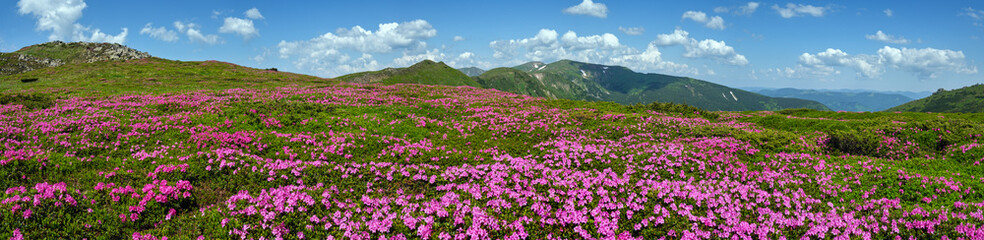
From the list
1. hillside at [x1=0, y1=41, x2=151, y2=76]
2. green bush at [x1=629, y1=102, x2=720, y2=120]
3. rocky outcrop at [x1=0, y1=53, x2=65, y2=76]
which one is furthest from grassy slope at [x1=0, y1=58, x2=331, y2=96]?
hillside at [x1=0, y1=41, x2=151, y2=76]

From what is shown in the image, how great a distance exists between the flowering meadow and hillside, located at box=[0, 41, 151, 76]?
126 meters

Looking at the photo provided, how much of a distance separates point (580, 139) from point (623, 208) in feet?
29.6

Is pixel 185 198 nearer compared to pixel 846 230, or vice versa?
pixel 846 230

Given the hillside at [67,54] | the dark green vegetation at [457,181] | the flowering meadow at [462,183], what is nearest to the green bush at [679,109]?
the dark green vegetation at [457,181]

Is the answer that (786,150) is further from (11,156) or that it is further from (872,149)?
(11,156)

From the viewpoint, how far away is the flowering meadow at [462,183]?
751 cm

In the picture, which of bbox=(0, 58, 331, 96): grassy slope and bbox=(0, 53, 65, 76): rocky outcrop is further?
bbox=(0, 53, 65, 76): rocky outcrop

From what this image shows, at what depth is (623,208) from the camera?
8.38 metres

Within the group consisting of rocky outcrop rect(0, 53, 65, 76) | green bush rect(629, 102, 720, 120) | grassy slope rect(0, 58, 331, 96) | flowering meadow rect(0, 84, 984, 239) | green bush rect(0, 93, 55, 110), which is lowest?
flowering meadow rect(0, 84, 984, 239)

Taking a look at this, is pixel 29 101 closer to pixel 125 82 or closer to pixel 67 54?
pixel 125 82

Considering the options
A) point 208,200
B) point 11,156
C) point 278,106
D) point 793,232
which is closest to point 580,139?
point 793,232

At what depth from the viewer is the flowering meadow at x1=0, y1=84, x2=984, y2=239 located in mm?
7512

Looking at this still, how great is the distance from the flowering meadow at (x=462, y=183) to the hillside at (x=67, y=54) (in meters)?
126

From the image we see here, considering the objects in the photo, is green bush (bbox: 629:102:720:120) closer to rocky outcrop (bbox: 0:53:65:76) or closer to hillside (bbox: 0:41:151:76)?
rocky outcrop (bbox: 0:53:65:76)
